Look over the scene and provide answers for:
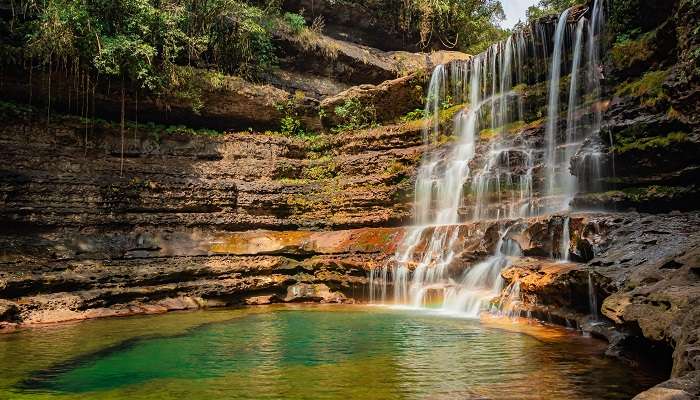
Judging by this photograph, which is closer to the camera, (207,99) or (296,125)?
(207,99)

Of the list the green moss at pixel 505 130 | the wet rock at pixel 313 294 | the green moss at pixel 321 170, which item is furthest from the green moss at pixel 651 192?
the green moss at pixel 321 170

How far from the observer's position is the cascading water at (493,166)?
41.4 feet

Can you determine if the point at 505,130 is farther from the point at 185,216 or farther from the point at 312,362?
the point at 312,362

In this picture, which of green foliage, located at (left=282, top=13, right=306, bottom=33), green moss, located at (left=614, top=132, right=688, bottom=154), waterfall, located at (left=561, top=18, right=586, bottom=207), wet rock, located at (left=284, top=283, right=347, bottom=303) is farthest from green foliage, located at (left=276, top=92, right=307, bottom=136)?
green moss, located at (left=614, top=132, right=688, bottom=154)

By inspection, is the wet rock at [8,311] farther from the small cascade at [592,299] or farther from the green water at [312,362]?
the small cascade at [592,299]

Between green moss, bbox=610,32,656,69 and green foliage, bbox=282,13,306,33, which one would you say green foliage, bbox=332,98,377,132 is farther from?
green moss, bbox=610,32,656,69

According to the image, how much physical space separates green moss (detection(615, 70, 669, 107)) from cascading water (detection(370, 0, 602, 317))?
1.21 meters

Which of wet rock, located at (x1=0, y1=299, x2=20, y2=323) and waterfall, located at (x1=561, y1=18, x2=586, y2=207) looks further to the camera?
waterfall, located at (x1=561, y1=18, x2=586, y2=207)

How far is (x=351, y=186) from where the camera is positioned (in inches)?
728

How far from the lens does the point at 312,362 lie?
7.08m

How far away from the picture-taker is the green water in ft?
18.3

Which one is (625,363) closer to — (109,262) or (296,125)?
(109,262)

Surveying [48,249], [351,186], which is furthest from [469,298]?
[48,249]

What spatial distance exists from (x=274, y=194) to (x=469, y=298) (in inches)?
360
